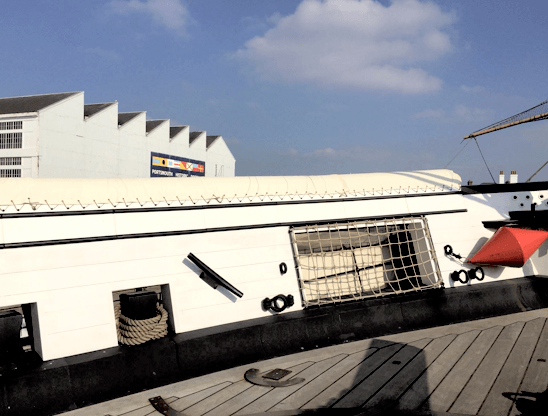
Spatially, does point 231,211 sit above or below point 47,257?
above

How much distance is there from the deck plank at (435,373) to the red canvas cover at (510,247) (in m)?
1.31

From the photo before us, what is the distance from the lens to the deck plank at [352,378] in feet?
13.1

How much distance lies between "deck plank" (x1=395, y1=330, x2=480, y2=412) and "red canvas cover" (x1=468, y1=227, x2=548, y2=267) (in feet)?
4.30

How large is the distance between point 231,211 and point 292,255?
1.03 m

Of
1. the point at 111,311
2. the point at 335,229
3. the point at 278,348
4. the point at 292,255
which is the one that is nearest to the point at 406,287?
the point at 335,229

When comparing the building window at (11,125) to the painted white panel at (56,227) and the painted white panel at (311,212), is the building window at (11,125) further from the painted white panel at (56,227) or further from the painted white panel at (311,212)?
the painted white panel at (311,212)

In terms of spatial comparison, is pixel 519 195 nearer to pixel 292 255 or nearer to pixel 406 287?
pixel 406 287

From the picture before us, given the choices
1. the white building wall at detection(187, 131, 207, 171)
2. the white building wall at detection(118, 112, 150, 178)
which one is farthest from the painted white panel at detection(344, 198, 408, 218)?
the white building wall at detection(187, 131, 207, 171)

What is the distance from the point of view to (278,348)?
210 inches

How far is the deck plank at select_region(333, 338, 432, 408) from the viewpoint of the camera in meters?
4.03

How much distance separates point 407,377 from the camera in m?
4.47

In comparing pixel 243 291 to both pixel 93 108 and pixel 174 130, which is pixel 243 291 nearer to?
pixel 93 108

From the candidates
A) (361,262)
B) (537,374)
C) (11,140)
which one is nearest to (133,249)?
(361,262)

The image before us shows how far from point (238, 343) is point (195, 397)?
3.16 ft
